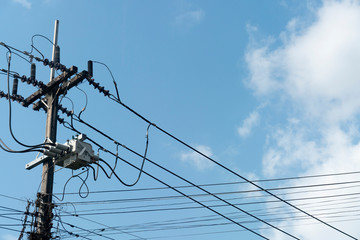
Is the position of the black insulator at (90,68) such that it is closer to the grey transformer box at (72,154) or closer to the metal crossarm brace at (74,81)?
the metal crossarm brace at (74,81)

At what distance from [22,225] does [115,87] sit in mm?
4541

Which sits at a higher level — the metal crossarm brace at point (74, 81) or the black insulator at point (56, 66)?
the black insulator at point (56, 66)

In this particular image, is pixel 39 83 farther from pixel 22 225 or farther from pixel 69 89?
pixel 22 225

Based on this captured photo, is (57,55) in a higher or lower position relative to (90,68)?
higher

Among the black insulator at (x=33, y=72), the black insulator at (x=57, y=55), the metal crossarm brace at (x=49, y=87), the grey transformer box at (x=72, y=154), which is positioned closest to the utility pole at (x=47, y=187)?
the grey transformer box at (x=72, y=154)

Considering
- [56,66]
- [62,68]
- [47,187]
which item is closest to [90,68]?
[62,68]

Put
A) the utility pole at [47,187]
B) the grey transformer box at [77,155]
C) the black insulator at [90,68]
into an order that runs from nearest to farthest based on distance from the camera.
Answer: the utility pole at [47,187], the grey transformer box at [77,155], the black insulator at [90,68]

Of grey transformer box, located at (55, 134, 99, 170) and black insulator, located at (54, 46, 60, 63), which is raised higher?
black insulator, located at (54, 46, 60, 63)

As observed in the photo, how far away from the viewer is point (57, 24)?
18938mm

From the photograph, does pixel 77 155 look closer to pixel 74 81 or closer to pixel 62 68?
pixel 74 81

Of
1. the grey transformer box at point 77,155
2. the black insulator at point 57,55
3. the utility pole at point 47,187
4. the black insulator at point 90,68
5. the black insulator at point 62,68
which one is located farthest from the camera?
the black insulator at point 57,55

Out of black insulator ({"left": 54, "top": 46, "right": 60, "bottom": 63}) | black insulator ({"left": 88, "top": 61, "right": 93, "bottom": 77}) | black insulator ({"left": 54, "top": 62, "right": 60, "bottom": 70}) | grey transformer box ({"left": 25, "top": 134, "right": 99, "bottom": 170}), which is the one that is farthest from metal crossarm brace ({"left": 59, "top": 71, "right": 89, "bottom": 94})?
grey transformer box ({"left": 25, "top": 134, "right": 99, "bottom": 170})

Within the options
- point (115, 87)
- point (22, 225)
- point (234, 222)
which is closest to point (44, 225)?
point (22, 225)

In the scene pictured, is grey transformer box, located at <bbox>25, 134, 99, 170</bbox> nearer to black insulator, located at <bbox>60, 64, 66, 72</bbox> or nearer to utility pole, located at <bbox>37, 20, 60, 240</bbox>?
utility pole, located at <bbox>37, 20, 60, 240</bbox>
